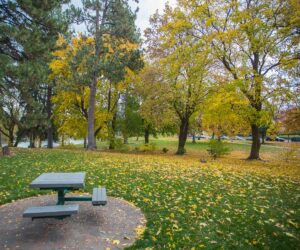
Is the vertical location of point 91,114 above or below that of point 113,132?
above

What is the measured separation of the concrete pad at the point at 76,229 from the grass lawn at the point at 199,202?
0.34m

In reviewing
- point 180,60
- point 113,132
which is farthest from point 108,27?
point 113,132

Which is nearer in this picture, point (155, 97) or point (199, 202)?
point (199, 202)

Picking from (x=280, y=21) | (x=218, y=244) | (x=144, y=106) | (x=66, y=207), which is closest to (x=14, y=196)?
(x=66, y=207)

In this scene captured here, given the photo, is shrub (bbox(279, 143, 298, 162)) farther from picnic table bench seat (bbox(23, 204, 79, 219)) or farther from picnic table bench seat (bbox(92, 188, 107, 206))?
picnic table bench seat (bbox(23, 204, 79, 219))

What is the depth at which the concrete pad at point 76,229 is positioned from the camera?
4.22 meters

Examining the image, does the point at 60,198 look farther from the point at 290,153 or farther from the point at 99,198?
the point at 290,153

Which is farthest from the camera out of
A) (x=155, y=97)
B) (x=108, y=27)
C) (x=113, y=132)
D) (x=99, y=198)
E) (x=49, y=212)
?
(x=113, y=132)

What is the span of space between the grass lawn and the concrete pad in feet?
1.12

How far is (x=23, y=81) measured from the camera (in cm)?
1176

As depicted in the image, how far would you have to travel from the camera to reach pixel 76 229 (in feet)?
15.5

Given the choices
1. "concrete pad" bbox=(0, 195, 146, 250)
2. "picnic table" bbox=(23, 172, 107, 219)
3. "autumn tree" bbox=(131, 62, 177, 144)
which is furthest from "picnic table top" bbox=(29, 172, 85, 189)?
"autumn tree" bbox=(131, 62, 177, 144)

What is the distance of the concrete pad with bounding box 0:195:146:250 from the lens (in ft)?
13.9

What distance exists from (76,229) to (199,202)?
2980mm
